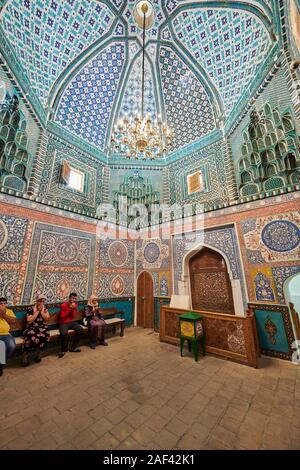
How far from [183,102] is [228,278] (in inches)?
285

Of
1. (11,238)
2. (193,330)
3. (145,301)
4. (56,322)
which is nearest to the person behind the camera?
(193,330)

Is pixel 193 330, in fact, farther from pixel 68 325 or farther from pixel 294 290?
pixel 294 290

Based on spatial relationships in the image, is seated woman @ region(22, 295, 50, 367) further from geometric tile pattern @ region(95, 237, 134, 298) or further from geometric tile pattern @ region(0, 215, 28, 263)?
geometric tile pattern @ region(95, 237, 134, 298)

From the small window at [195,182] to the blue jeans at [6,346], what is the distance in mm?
6918

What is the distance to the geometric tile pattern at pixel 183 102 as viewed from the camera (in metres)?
7.07

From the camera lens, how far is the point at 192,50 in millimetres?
6516

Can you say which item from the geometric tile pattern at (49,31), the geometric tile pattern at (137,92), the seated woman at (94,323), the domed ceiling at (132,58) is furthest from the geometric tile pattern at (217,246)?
the geometric tile pattern at (49,31)

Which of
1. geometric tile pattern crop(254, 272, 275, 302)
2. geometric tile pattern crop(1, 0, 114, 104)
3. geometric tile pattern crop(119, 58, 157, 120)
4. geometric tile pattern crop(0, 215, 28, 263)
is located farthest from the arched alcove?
geometric tile pattern crop(1, 0, 114, 104)

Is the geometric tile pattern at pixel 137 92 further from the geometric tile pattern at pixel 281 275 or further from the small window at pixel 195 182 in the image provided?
the geometric tile pattern at pixel 281 275

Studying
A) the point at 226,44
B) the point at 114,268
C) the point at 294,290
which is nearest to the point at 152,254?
the point at 114,268

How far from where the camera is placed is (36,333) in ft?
13.7

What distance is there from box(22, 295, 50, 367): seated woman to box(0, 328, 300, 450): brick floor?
10.9 inches

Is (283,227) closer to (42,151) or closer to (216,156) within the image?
(216,156)

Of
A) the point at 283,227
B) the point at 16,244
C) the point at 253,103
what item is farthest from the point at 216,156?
the point at 16,244
